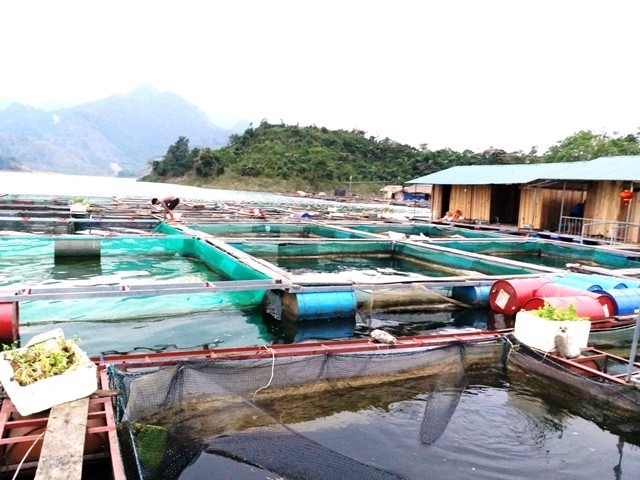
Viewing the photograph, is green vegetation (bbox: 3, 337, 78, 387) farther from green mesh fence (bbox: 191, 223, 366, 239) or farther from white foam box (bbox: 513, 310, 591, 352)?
green mesh fence (bbox: 191, 223, 366, 239)

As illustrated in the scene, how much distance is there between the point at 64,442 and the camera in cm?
305

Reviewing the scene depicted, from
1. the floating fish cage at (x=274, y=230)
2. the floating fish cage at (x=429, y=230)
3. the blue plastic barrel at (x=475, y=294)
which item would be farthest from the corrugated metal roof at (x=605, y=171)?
the blue plastic barrel at (x=475, y=294)

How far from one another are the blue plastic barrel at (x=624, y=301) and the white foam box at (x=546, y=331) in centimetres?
207

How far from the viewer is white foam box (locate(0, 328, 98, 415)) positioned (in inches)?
132

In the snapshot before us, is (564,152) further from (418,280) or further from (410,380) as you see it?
(410,380)

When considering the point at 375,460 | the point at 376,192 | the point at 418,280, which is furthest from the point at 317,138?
the point at 375,460

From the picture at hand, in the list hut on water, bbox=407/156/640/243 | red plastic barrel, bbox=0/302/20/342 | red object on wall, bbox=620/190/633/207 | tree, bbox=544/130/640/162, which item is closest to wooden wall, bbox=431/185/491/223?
hut on water, bbox=407/156/640/243

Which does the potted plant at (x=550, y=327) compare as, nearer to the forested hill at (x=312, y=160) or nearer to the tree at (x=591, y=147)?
the tree at (x=591, y=147)

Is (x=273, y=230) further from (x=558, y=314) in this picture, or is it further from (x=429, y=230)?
(x=558, y=314)

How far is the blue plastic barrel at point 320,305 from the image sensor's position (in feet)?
24.5

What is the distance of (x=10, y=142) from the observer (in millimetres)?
157125

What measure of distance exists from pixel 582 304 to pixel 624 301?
984mm

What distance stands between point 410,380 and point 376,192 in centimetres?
5564

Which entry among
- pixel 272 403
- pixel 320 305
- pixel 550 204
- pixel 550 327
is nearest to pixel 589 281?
pixel 550 327
